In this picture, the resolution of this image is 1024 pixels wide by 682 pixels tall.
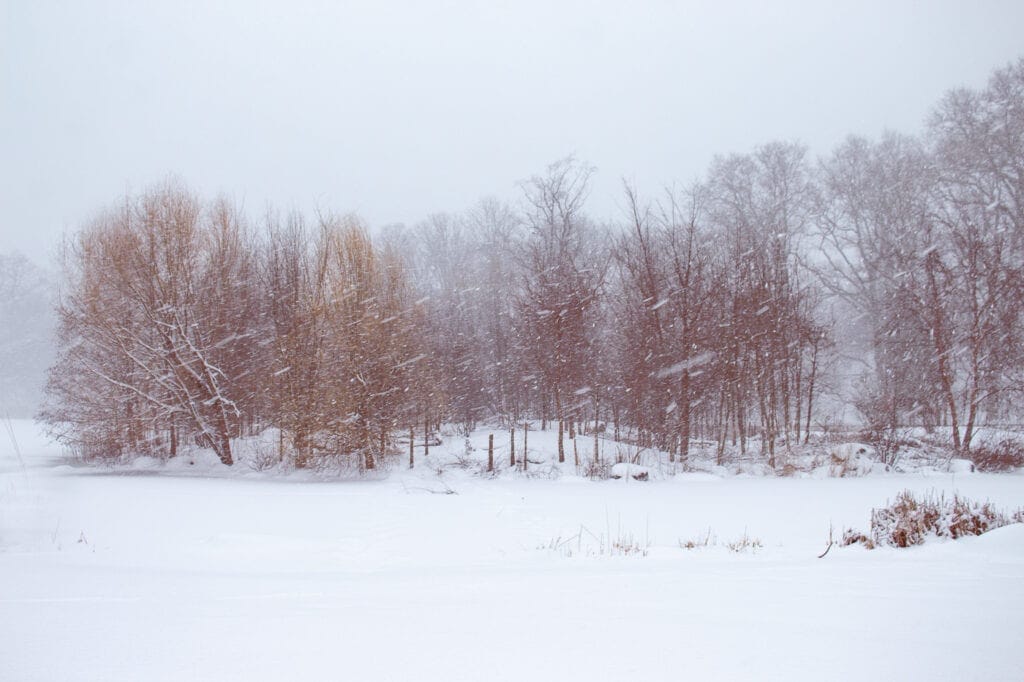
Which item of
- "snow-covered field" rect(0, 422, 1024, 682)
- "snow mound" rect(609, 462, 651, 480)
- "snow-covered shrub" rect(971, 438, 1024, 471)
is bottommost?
"snow mound" rect(609, 462, 651, 480)

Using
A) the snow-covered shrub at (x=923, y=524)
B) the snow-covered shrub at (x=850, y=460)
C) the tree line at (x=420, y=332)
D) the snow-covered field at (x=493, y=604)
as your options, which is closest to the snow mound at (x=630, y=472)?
the tree line at (x=420, y=332)

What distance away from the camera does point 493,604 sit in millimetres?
3838

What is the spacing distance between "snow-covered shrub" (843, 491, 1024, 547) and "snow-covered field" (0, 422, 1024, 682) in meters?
0.27

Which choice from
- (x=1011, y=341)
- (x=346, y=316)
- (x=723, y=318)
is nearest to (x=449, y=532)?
(x=346, y=316)

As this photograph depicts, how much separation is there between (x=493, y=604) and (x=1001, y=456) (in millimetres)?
17804

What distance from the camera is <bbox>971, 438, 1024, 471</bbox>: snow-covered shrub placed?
15.3 meters

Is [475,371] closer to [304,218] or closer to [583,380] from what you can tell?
[583,380]

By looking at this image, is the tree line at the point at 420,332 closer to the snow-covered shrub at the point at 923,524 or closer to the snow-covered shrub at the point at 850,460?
the snow-covered shrub at the point at 850,460

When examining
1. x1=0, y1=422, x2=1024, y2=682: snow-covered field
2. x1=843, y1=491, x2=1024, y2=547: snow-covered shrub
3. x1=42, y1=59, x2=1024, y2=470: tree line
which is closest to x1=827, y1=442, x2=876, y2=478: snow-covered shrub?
x1=42, y1=59, x2=1024, y2=470: tree line

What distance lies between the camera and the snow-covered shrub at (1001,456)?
1534cm

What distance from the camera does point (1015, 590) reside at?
371 cm

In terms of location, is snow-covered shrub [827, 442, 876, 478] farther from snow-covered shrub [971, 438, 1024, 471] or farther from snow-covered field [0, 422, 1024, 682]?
snow-covered field [0, 422, 1024, 682]

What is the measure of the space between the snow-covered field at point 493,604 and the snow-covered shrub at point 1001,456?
396 inches

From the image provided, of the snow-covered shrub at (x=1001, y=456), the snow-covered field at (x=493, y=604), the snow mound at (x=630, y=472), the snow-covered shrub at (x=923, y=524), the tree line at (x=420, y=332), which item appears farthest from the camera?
the tree line at (x=420, y=332)
